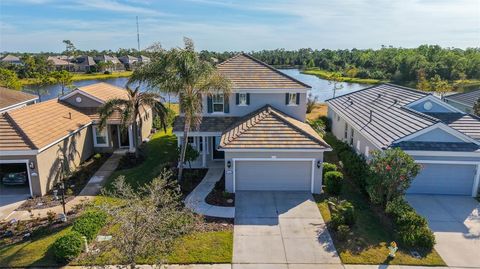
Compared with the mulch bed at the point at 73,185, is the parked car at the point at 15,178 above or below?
above

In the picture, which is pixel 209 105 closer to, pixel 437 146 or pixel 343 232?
pixel 343 232

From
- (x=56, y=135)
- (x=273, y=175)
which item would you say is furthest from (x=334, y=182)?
(x=56, y=135)

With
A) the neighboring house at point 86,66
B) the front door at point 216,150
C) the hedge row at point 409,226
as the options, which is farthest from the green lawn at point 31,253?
the neighboring house at point 86,66

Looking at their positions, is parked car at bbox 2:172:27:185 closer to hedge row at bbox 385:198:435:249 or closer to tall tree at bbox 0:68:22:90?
hedge row at bbox 385:198:435:249

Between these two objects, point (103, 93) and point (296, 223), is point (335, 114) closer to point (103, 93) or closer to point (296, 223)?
point (296, 223)

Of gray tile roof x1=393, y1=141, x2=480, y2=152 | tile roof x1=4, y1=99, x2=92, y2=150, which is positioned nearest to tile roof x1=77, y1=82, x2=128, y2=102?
tile roof x1=4, y1=99, x2=92, y2=150

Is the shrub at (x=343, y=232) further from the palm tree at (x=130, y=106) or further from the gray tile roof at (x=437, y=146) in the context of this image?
the palm tree at (x=130, y=106)
